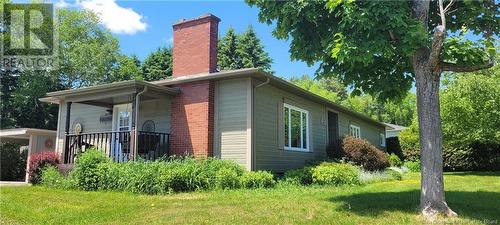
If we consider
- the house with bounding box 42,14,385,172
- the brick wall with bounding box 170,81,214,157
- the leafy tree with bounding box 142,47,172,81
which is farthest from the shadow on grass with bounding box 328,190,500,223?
the leafy tree with bounding box 142,47,172,81

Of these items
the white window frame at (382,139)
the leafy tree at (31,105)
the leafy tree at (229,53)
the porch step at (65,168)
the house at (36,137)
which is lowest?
the porch step at (65,168)

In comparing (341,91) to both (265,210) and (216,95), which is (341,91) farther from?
(265,210)

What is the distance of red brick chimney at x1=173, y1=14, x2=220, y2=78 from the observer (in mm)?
14516

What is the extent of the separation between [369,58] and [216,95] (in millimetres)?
7368

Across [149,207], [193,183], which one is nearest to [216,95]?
[193,183]

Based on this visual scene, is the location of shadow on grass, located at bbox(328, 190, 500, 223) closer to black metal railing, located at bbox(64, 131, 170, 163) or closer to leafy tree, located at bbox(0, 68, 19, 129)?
black metal railing, located at bbox(64, 131, 170, 163)

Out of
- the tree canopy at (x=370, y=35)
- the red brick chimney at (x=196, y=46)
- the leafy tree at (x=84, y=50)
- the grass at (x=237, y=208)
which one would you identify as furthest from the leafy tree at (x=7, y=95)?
the tree canopy at (x=370, y=35)

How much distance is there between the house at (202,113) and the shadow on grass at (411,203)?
433 centimetres

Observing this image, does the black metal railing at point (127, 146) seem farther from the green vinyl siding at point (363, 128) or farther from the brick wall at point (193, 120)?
the green vinyl siding at point (363, 128)

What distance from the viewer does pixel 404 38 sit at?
662cm

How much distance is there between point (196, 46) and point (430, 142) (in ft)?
31.7

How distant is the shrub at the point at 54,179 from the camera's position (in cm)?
1204

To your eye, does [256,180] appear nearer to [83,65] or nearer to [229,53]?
[83,65]

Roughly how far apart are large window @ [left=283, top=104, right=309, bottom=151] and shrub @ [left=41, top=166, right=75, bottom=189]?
23.3 feet
